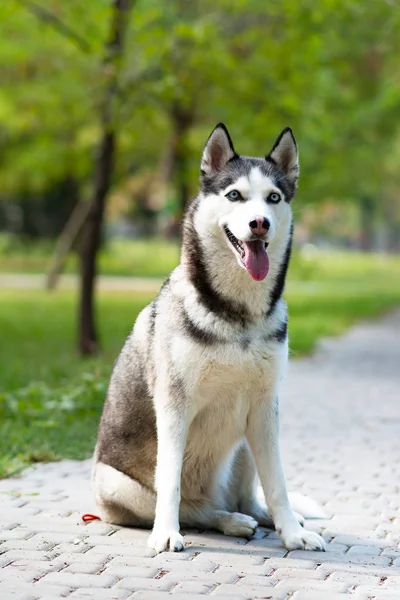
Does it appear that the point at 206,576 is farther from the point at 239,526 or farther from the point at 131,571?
the point at 239,526

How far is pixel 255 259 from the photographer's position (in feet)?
16.5

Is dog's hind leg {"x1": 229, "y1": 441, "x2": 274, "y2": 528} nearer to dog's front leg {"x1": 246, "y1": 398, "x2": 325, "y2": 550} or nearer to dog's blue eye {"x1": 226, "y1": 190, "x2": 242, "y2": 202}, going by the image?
dog's front leg {"x1": 246, "y1": 398, "x2": 325, "y2": 550}

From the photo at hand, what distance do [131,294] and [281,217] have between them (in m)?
21.6

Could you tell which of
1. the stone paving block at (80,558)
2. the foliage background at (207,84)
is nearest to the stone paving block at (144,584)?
the stone paving block at (80,558)

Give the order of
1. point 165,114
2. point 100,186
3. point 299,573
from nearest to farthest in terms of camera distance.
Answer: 1. point 299,573
2. point 100,186
3. point 165,114

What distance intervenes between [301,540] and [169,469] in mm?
756

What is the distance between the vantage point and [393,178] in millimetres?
35719

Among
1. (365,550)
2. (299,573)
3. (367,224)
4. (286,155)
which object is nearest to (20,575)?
(299,573)

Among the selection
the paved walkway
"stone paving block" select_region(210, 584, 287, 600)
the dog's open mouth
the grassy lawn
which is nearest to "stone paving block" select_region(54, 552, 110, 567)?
the paved walkway

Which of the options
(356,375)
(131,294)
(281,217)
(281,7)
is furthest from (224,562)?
(131,294)

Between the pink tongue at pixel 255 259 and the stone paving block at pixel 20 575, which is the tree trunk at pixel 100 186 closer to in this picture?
the pink tongue at pixel 255 259

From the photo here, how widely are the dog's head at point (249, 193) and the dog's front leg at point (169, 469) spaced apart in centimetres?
81

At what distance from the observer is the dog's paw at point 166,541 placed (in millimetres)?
5004

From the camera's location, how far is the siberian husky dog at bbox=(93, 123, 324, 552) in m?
5.06
